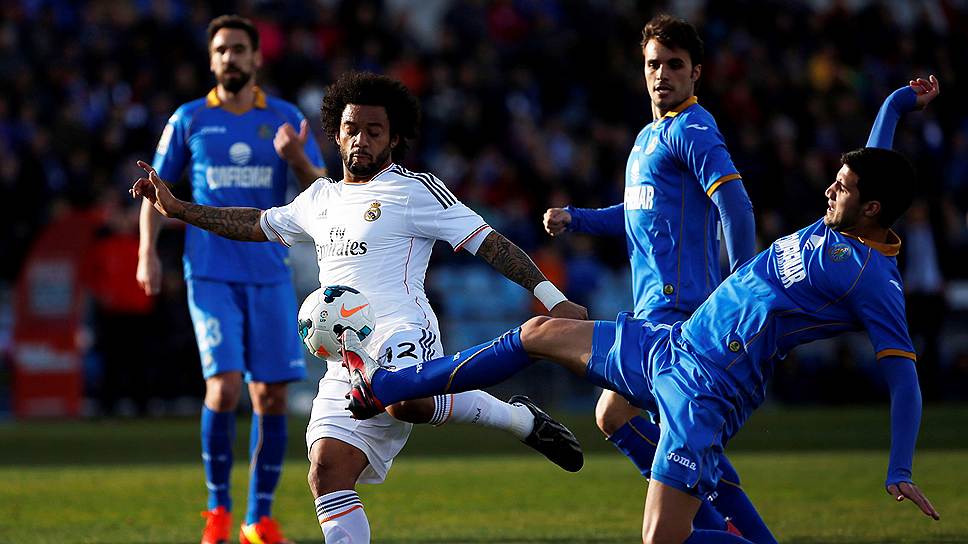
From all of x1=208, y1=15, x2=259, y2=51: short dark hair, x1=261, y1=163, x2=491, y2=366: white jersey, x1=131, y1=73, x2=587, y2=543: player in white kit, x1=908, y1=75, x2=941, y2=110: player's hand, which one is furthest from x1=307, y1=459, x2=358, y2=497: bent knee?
x1=208, y1=15, x2=259, y2=51: short dark hair

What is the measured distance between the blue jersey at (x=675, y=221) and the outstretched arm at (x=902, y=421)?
1319mm

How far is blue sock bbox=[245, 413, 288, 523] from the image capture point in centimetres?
780

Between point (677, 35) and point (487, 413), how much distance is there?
1.96m

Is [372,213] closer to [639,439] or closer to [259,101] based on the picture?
[639,439]

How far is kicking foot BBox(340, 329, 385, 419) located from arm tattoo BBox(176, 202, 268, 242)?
87cm

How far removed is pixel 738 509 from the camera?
6.29m

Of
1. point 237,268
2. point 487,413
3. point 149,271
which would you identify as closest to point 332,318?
point 487,413

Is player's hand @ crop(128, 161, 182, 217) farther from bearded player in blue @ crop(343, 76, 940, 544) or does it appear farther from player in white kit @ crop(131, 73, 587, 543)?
bearded player in blue @ crop(343, 76, 940, 544)

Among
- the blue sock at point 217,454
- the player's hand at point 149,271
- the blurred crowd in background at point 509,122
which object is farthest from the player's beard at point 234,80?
the blurred crowd in background at point 509,122

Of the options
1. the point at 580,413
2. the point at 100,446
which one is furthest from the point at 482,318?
the point at 100,446

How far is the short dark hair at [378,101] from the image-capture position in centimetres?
628

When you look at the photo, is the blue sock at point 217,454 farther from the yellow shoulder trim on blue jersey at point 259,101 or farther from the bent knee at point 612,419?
the bent knee at point 612,419

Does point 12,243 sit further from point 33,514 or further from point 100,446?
point 33,514

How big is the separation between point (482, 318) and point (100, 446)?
17.1 ft
